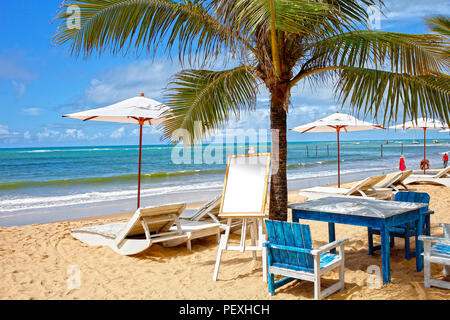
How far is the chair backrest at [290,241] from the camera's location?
3074 mm

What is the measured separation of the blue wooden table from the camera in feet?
10.9

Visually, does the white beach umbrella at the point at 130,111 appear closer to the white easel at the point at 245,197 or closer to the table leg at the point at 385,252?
the white easel at the point at 245,197

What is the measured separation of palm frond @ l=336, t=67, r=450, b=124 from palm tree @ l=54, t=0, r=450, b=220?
0.03ft

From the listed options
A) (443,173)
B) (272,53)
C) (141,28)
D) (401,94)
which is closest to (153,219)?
(141,28)

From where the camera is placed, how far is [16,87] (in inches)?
2135

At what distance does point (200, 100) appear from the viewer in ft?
15.2

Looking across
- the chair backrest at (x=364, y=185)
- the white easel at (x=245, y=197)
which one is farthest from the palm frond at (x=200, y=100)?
the chair backrest at (x=364, y=185)

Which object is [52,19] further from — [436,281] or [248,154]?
[436,281]

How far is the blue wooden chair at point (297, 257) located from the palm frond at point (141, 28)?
85.6 inches

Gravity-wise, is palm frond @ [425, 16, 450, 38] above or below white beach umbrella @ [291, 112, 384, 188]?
above

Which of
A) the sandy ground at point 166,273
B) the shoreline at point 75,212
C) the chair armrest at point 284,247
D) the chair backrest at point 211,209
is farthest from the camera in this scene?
the shoreline at point 75,212

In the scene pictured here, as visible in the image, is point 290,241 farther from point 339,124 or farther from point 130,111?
point 339,124

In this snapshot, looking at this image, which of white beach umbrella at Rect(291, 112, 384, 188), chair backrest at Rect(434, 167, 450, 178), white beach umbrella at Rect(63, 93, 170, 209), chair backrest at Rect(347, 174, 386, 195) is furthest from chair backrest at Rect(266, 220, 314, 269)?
chair backrest at Rect(434, 167, 450, 178)

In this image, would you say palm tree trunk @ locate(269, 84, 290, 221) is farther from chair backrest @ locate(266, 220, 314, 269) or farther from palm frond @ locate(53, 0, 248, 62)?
chair backrest @ locate(266, 220, 314, 269)
